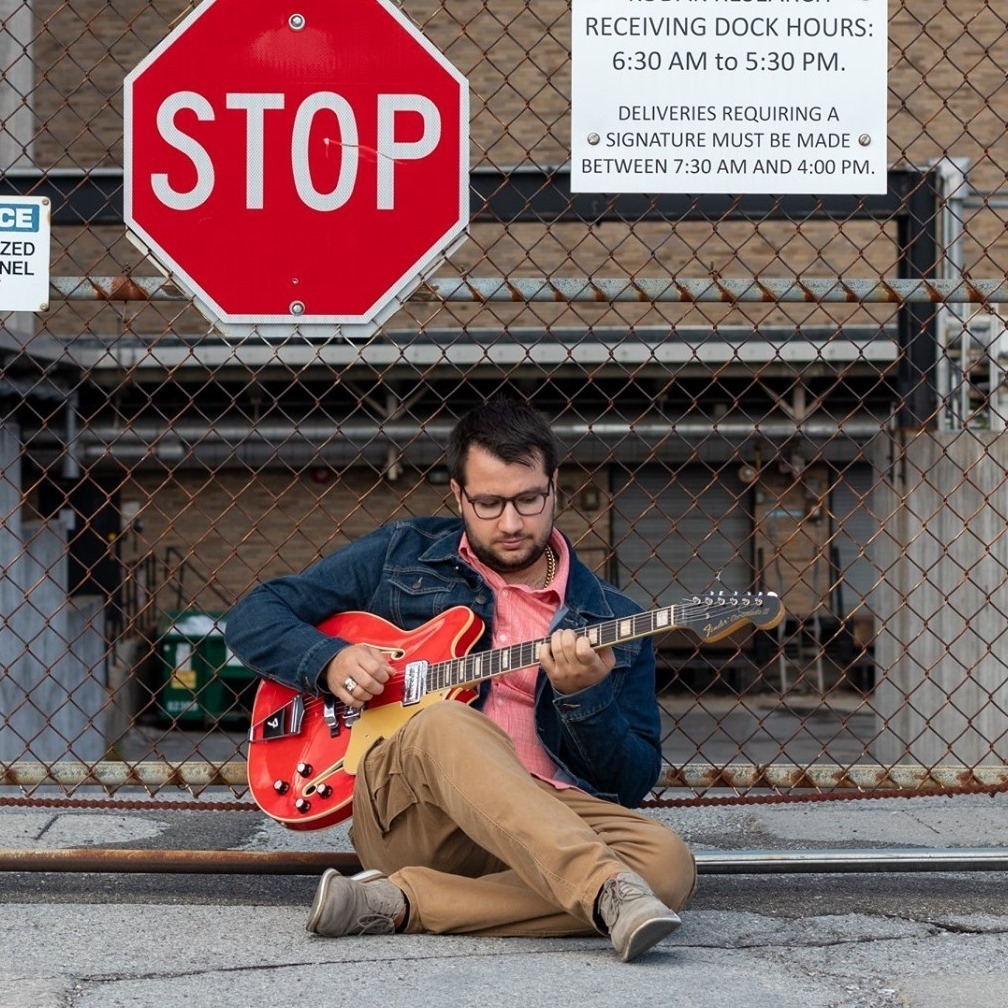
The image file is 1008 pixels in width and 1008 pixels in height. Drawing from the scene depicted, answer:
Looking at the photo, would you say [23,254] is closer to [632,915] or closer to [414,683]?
[414,683]

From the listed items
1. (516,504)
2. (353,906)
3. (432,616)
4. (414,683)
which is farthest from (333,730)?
(516,504)

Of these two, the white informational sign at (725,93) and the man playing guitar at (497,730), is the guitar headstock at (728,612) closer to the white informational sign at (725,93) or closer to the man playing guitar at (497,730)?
the man playing guitar at (497,730)

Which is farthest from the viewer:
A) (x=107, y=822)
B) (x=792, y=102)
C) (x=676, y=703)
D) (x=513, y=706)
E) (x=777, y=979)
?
(x=676, y=703)

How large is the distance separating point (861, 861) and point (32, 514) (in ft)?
37.6

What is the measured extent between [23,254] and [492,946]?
6.89 feet

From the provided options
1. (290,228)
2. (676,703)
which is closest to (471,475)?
(290,228)

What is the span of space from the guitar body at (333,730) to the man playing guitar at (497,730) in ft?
0.10

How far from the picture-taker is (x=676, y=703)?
756 inches

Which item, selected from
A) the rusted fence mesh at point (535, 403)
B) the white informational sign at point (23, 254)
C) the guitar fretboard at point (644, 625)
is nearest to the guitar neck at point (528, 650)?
the guitar fretboard at point (644, 625)

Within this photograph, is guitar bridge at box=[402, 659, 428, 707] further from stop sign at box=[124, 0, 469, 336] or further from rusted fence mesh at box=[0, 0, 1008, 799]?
rusted fence mesh at box=[0, 0, 1008, 799]

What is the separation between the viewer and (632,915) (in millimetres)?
3090

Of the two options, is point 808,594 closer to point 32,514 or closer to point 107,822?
point 32,514

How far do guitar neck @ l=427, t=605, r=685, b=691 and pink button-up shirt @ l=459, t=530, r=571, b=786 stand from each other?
0.42 ft

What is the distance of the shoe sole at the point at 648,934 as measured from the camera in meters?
3.07
